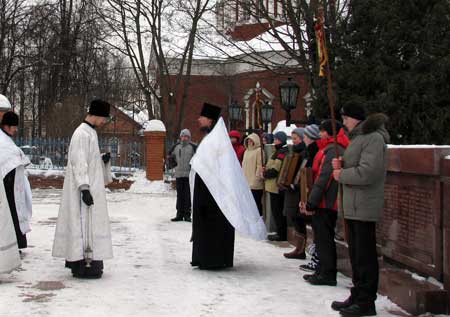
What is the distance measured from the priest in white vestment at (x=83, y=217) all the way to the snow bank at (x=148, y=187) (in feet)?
47.3

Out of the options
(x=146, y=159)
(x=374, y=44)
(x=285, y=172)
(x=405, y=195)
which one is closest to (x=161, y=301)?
(x=405, y=195)

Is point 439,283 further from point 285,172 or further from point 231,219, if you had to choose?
Answer: point 285,172

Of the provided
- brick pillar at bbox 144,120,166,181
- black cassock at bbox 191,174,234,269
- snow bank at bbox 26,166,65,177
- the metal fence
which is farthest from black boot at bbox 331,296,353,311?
the metal fence

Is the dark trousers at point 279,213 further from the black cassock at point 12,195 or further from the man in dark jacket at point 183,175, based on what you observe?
the black cassock at point 12,195

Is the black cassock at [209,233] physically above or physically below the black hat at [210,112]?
below

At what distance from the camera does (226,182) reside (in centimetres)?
770

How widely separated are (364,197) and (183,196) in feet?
25.8

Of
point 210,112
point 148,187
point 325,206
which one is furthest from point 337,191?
point 148,187

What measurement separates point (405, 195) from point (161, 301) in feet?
8.85

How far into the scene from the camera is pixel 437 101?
46.6ft

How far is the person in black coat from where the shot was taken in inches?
298

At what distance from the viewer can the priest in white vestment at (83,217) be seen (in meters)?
6.95

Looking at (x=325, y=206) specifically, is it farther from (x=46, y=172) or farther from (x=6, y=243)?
(x=46, y=172)

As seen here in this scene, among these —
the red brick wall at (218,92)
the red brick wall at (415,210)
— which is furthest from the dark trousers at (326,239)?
the red brick wall at (218,92)
